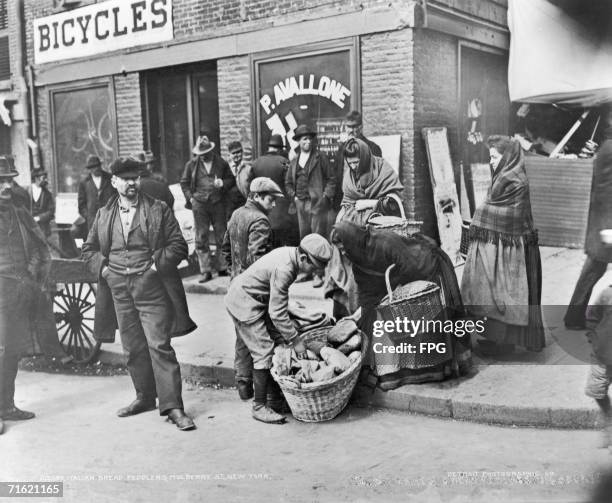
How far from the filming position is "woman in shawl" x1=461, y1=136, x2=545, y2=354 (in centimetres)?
521

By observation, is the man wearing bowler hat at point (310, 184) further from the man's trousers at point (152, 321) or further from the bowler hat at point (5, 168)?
the bowler hat at point (5, 168)

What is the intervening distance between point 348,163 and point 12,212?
317 centimetres

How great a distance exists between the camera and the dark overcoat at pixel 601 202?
5.39 metres

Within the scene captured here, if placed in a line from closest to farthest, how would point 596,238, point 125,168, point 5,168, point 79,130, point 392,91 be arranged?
1. point 125,168
2. point 5,168
3. point 596,238
4. point 392,91
5. point 79,130

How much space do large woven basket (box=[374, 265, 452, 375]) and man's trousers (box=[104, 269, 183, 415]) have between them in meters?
1.47

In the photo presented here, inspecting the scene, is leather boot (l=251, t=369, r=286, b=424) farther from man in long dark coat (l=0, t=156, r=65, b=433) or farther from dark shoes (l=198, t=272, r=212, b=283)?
dark shoes (l=198, t=272, r=212, b=283)

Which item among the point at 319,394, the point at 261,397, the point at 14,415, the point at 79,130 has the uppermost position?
the point at 79,130

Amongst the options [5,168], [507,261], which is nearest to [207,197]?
[5,168]

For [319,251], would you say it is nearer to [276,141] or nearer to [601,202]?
[601,202]

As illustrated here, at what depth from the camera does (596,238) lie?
568 cm

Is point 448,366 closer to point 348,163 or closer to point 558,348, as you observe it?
point 558,348

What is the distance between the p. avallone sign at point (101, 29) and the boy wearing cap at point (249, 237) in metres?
5.37

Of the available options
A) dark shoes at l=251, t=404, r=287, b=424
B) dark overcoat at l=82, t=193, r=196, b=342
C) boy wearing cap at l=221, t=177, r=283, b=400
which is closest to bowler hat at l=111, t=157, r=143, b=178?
dark overcoat at l=82, t=193, r=196, b=342

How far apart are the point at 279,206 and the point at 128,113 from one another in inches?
161
